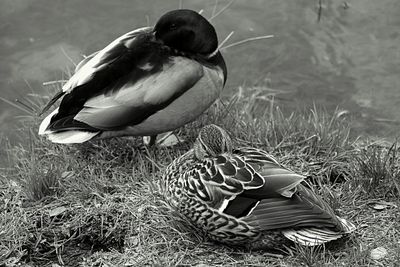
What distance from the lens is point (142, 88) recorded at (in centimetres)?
498

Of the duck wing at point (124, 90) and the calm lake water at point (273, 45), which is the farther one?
the calm lake water at point (273, 45)

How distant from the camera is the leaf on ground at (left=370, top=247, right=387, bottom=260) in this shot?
166 inches

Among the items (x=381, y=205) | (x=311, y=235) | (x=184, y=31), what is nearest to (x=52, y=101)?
(x=184, y=31)

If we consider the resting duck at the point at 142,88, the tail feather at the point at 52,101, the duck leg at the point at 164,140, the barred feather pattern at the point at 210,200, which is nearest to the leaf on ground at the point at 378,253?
the barred feather pattern at the point at 210,200

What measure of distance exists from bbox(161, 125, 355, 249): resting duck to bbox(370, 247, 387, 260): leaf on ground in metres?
0.18

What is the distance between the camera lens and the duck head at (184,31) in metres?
5.16

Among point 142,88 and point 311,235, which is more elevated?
point 142,88

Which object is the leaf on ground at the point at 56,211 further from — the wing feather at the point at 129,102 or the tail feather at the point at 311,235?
the tail feather at the point at 311,235

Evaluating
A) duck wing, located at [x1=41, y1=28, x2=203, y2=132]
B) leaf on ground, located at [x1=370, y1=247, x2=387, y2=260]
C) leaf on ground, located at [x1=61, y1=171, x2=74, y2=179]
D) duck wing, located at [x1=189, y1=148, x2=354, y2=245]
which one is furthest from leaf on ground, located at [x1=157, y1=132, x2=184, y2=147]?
leaf on ground, located at [x1=370, y1=247, x2=387, y2=260]

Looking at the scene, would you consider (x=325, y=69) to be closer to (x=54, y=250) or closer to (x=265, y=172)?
(x=265, y=172)

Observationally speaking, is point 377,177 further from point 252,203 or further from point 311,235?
point 252,203

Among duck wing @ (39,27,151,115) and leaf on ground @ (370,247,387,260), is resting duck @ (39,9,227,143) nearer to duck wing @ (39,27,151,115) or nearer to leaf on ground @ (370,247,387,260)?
duck wing @ (39,27,151,115)

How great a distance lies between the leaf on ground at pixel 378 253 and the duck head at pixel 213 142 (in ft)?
3.14

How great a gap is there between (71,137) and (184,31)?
101 centimetres
